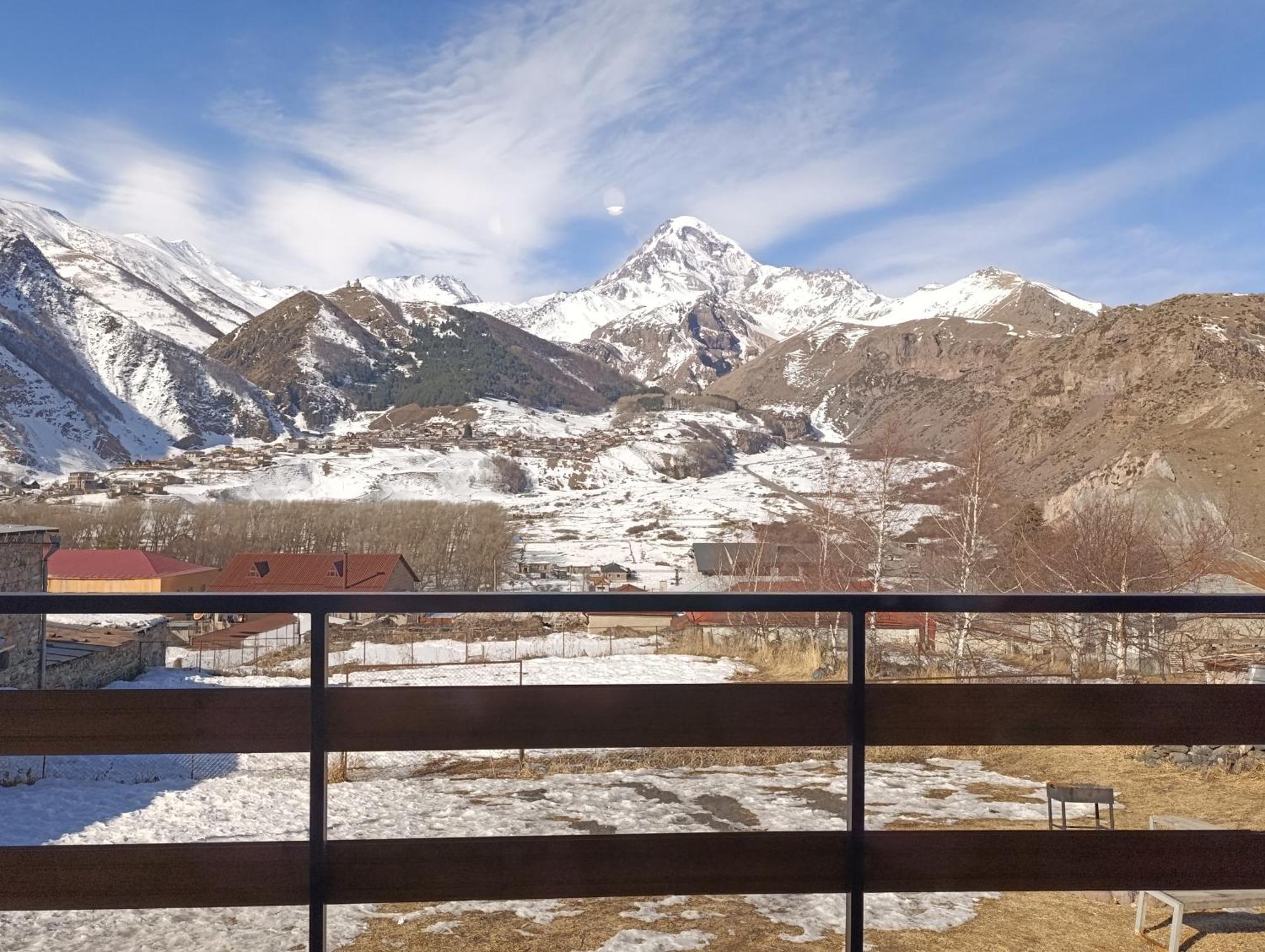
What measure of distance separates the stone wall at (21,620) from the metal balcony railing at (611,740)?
18446 millimetres

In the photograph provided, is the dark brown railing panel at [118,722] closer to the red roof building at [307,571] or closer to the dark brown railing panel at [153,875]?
the dark brown railing panel at [153,875]

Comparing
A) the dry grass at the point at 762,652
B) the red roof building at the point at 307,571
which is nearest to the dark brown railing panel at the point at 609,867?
the dry grass at the point at 762,652

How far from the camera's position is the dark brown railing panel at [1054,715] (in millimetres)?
2252

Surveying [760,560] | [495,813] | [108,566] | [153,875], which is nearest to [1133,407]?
[760,560]

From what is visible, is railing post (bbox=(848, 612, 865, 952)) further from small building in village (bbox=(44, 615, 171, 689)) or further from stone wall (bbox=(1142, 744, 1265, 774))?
small building in village (bbox=(44, 615, 171, 689))

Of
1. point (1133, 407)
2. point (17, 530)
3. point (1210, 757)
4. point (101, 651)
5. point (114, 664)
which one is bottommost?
point (114, 664)

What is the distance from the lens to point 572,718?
2.20m

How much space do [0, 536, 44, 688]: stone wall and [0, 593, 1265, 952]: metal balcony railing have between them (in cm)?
1845

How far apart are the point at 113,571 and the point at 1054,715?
5398cm

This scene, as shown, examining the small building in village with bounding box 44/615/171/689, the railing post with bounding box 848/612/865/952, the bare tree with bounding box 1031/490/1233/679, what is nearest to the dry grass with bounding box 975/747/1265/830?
the bare tree with bounding box 1031/490/1233/679

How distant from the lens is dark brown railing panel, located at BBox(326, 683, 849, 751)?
2.17 meters

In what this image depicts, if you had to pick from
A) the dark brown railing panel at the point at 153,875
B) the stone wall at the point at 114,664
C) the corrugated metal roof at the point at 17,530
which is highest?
the corrugated metal roof at the point at 17,530

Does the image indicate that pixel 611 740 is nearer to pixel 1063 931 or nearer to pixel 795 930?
pixel 795 930

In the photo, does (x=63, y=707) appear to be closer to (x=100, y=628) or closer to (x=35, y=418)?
(x=100, y=628)
